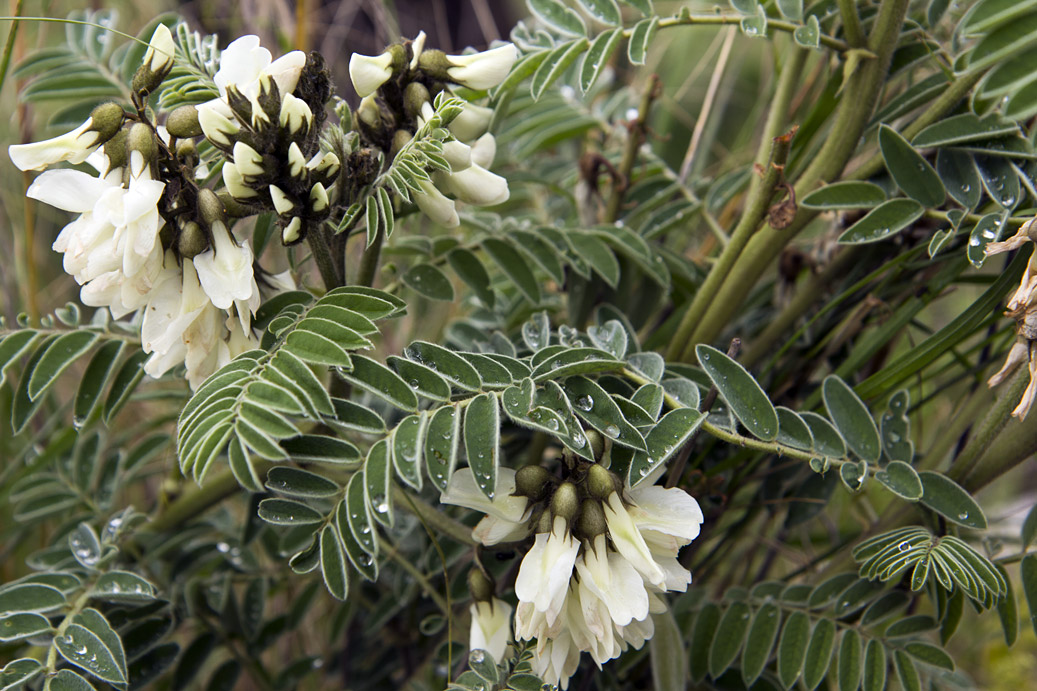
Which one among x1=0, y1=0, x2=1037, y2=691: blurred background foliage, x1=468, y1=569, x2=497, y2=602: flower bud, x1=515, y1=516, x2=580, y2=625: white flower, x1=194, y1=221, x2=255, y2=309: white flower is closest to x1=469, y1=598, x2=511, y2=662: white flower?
x1=468, y1=569, x2=497, y2=602: flower bud

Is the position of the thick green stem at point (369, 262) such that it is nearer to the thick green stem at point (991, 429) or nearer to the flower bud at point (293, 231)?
the flower bud at point (293, 231)

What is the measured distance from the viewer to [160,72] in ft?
2.19

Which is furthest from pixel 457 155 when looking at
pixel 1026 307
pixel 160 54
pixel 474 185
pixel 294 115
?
pixel 1026 307

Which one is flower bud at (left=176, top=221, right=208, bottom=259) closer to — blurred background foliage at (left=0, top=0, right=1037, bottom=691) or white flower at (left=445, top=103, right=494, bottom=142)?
white flower at (left=445, top=103, right=494, bottom=142)

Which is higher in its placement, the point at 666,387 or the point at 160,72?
the point at 160,72

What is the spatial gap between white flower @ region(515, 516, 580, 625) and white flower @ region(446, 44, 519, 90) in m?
0.38

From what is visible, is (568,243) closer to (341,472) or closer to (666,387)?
(666,387)

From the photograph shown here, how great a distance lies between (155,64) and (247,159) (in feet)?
0.41

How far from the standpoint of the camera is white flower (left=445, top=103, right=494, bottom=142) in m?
0.77

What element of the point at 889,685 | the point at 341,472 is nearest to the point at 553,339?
the point at 341,472

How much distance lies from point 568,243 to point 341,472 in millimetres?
356

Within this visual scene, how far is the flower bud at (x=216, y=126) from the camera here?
→ 24.9 inches

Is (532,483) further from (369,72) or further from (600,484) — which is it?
(369,72)

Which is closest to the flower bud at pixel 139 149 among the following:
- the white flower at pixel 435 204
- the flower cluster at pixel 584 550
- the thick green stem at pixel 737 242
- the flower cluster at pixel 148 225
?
the flower cluster at pixel 148 225
